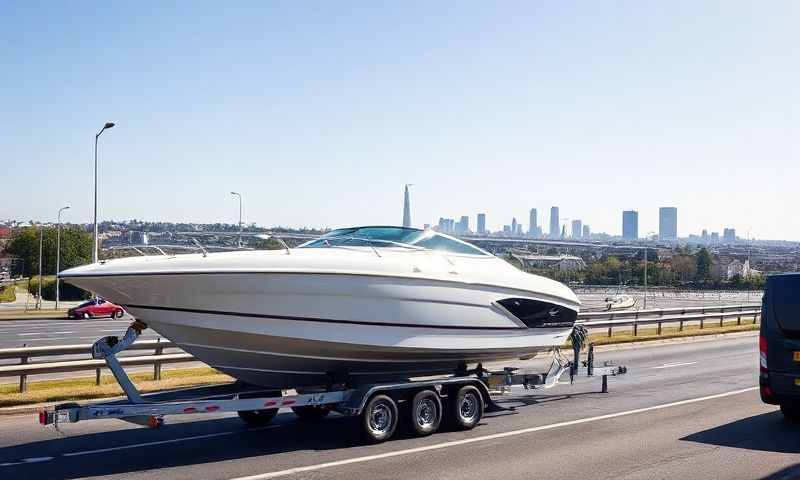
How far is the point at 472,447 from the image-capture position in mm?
10469

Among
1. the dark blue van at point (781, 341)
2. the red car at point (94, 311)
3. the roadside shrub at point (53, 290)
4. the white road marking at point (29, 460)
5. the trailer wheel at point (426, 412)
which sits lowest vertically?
the roadside shrub at point (53, 290)

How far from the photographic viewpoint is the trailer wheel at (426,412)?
10.9 meters

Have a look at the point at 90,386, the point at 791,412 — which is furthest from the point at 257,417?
the point at 791,412

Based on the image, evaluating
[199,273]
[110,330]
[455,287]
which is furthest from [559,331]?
[110,330]

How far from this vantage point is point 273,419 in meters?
12.5

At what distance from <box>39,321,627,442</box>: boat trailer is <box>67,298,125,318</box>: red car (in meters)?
31.3

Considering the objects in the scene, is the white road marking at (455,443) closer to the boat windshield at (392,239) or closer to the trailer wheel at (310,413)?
the trailer wheel at (310,413)

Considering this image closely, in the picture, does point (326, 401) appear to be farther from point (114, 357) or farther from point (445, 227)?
point (445, 227)

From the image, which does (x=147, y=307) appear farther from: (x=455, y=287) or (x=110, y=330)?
(x=110, y=330)

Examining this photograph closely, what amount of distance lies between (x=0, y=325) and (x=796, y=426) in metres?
33.2

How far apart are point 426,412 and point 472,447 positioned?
98 cm

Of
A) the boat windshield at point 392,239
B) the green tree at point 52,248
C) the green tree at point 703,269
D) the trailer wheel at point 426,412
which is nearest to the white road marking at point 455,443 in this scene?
the trailer wheel at point 426,412

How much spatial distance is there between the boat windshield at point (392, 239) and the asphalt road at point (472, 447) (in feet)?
9.04

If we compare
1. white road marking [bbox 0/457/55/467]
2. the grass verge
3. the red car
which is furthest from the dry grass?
the red car
